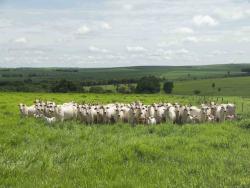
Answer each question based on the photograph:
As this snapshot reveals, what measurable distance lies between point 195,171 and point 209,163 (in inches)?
45.5

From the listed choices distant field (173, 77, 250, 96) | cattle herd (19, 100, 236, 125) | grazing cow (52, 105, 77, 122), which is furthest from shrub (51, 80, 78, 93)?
grazing cow (52, 105, 77, 122)

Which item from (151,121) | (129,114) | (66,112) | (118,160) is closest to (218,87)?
(129,114)

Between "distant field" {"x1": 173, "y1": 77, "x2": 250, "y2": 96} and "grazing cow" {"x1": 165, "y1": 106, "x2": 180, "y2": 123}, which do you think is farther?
"distant field" {"x1": 173, "y1": 77, "x2": 250, "y2": 96}

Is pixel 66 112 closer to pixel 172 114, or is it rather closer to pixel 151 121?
pixel 151 121

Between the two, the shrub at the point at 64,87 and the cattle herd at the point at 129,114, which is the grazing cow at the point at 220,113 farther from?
the shrub at the point at 64,87

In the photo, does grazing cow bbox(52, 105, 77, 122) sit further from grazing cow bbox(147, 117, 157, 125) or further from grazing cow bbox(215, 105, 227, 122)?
grazing cow bbox(215, 105, 227, 122)

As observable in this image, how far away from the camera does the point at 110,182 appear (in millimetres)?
11219

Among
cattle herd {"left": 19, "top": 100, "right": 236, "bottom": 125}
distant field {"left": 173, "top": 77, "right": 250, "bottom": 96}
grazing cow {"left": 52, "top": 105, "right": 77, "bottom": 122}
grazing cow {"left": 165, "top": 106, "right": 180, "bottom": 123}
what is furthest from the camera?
distant field {"left": 173, "top": 77, "right": 250, "bottom": 96}

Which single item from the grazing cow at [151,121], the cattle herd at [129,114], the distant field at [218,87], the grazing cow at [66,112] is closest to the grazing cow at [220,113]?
the cattle herd at [129,114]

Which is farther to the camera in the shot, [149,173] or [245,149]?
A: [245,149]

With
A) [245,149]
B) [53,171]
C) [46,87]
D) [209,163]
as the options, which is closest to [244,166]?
[209,163]

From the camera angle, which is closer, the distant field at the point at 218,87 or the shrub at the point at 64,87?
the shrub at the point at 64,87

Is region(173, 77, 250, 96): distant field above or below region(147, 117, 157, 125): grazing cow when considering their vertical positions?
below

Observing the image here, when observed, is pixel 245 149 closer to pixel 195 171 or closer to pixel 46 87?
pixel 195 171
